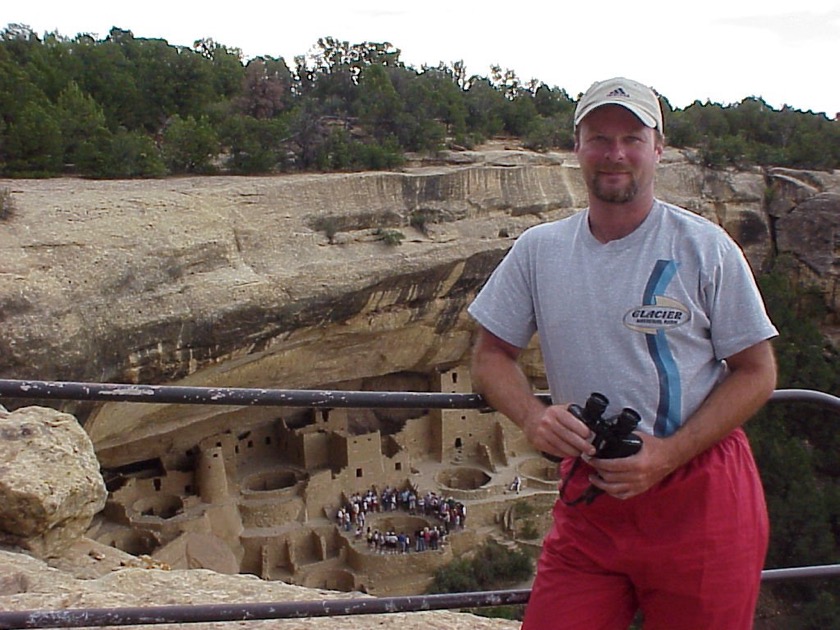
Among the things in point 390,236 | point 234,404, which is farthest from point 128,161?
point 234,404

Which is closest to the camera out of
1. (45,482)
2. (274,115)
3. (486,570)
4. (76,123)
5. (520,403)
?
(520,403)

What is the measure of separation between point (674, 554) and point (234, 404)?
31.2 inches

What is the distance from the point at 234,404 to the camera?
56.2 inches

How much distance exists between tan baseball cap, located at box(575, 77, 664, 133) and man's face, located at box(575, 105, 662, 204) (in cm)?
2

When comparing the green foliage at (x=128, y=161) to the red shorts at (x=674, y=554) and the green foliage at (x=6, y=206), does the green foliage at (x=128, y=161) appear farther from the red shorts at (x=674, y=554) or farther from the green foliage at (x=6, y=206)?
the red shorts at (x=674, y=554)

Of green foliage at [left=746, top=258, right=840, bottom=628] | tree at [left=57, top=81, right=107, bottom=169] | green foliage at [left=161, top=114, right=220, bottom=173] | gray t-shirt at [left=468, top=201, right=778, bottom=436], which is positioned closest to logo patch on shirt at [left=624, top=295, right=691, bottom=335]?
gray t-shirt at [left=468, top=201, right=778, bottom=436]

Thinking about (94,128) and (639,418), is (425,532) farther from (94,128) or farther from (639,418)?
(639,418)

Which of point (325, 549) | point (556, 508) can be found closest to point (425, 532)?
point (325, 549)

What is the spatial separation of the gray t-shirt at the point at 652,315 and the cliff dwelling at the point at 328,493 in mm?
8038

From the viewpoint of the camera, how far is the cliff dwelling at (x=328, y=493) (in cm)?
955

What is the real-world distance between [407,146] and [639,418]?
12.6m

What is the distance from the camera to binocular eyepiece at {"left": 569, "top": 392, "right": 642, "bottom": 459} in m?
1.29

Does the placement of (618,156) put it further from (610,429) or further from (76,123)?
(76,123)

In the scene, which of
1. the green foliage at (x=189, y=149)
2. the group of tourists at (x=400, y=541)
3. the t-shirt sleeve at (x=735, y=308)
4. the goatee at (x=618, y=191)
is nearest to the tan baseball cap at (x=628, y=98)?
the goatee at (x=618, y=191)
